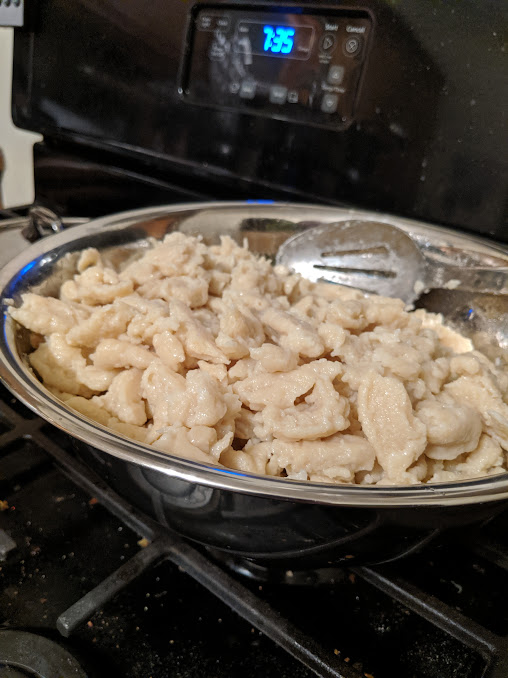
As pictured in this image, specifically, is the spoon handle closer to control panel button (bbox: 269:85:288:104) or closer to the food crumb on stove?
the food crumb on stove

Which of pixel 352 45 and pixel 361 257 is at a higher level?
pixel 352 45

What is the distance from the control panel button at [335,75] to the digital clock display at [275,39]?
51mm

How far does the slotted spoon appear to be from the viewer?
928 mm

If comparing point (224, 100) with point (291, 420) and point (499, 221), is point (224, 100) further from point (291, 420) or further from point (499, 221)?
point (291, 420)

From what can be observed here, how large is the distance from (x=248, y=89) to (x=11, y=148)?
1687mm

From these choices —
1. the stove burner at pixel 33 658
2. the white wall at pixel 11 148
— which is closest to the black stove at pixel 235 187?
the stove burner at pixel 33 658

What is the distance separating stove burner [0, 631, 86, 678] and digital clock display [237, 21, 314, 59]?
928mm

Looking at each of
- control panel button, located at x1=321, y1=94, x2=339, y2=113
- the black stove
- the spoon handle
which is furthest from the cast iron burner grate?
control panel button, located at x1=321, y1=94, x2=339, y2=113

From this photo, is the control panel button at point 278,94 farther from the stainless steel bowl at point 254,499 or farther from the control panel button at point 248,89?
the stainless steel bowl at point 254,499

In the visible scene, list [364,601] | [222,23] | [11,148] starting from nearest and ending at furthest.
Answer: [364,601] → [222,23] → [11,148]

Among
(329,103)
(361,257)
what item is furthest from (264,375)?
(329,103)

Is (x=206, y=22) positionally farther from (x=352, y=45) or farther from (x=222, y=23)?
(x=352, y=45)

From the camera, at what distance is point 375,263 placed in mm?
982

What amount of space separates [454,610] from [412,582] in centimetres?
6
